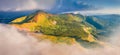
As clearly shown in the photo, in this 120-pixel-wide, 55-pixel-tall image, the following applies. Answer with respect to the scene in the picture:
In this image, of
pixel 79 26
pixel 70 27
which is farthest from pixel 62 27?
pixel 79 26

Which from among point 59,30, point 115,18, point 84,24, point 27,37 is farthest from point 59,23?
point 115,18

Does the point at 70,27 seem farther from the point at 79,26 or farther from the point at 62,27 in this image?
the point at 79,26

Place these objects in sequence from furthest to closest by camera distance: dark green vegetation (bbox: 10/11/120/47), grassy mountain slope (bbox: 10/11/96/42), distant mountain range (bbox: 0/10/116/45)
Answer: grassy mountain slope (bbox: 10/11/96/42) → dark green vegetation (bbox: 10/11/120/47) → distant mountain range (bbox: 0/10/116/45)

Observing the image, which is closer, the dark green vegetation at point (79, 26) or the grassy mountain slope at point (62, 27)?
the dark green vegetation at point (79, 26)

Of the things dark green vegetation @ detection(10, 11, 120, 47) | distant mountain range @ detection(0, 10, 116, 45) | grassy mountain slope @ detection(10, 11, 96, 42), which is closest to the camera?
distant mountain range @ detection(0, 10, 116, 45)

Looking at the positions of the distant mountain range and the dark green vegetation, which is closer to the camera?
the distant mountain range

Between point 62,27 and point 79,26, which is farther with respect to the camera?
point 79,26

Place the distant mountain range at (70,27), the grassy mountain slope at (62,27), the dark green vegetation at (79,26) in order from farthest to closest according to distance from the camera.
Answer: the grassy mountain slope at (62,27), the dark green vegetation at (79,26), the distant mountain range at (70,27)

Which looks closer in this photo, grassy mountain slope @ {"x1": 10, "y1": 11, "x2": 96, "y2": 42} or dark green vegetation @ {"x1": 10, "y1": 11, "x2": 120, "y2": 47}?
dark green vegetation @ {"x1": 10, "y1": 11, "x2": 120, "y2": 47}

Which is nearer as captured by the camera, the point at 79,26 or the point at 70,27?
the point at 70,27

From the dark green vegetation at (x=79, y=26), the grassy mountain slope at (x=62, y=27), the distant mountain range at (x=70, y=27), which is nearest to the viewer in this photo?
the distant mountain range at (x=70, y=27)

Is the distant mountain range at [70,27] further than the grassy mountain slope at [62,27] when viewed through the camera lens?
No
